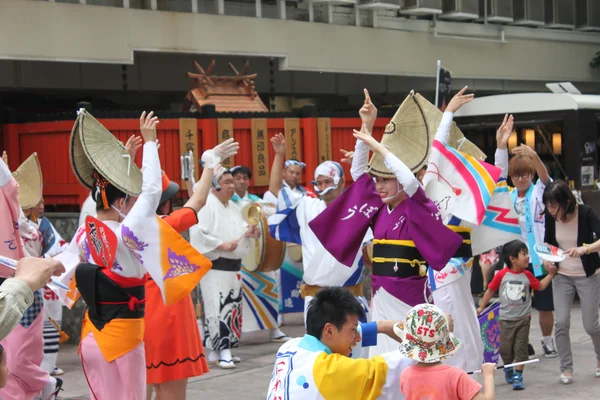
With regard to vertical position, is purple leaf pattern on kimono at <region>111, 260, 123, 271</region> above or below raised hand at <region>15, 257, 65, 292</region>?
below

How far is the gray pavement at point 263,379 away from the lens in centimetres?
768

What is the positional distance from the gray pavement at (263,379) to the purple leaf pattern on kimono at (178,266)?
247cm

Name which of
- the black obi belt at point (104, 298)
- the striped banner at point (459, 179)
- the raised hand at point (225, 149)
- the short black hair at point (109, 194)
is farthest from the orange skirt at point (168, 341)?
the striped banner at point (459, 179)

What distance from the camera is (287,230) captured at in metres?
8.88

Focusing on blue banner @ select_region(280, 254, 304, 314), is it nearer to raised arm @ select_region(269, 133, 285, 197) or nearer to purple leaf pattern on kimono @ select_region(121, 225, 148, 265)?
raised arm @ select_region(269, 133, 285, 197)

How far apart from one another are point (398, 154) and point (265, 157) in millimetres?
6579

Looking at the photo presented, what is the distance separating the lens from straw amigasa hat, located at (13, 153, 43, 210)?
8453 millimetres

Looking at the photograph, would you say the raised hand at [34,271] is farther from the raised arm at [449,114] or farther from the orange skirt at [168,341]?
the raised arm at [449,114]

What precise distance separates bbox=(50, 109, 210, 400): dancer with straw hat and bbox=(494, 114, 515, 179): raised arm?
9.06ft

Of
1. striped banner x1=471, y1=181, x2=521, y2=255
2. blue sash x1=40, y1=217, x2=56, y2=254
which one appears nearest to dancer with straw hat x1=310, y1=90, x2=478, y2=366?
striped banner x1=471, y1=181, x2=521, y2=255

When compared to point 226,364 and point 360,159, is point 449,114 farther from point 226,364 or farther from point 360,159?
point 226,364

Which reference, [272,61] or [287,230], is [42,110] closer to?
→ [272,61]

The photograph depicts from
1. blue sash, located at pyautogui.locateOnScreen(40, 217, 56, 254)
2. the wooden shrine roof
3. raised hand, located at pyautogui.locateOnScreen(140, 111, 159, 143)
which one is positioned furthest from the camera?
the wooden shrine roof

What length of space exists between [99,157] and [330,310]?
1873 millimetres
